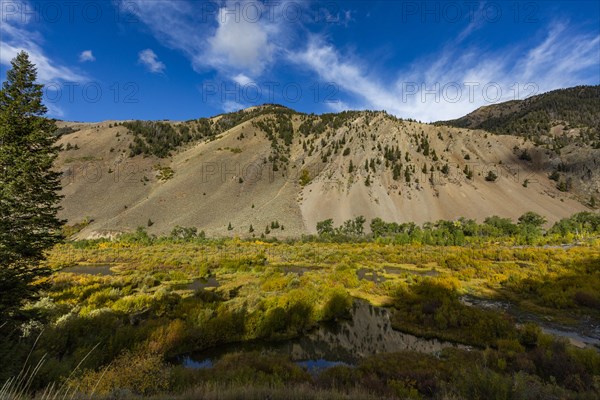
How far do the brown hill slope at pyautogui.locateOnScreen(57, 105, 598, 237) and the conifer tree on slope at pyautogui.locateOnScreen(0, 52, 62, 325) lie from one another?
4866cm

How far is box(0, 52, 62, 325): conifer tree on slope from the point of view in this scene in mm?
10125

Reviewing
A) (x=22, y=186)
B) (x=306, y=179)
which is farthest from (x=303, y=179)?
(x=22, y=186)

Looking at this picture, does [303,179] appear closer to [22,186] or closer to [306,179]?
[306,179]

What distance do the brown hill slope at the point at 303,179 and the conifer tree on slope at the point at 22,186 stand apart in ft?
160

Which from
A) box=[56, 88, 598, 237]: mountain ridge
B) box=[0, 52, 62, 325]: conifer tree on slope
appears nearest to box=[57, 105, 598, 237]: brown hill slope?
box=[56, 88, 598, 237]: mountain ridge

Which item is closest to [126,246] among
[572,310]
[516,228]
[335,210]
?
[335,210]

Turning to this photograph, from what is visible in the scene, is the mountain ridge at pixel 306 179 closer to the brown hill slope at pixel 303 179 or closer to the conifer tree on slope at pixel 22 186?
the brown hill slope at pixel 303 179

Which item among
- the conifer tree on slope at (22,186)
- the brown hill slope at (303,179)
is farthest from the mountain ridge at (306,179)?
the conifer tree on slope at (22,186)

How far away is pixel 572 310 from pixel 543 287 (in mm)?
3493

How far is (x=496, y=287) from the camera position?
71.2ft

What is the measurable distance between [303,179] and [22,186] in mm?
71416

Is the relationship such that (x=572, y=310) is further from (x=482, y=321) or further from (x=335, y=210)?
(x=335, y=210)

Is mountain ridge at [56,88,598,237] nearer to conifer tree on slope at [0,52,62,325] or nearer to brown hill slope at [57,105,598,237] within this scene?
brown hill slope at [57,105,598,237]

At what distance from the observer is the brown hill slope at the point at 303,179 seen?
65.4 meters
